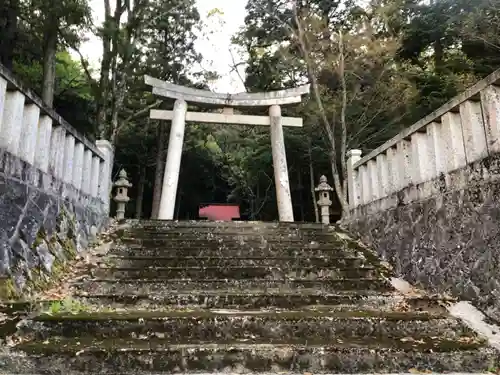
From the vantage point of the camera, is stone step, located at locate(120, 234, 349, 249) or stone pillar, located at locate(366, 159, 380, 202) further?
stone pillar, located at locate(366, 159, 380, 202)

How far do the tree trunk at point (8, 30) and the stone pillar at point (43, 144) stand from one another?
7762mm

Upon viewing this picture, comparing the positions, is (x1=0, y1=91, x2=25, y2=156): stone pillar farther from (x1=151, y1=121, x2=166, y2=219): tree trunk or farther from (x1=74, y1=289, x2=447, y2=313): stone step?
(x1=151, y1=121, x2=166, y2=219): tree trunk

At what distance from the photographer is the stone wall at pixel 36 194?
13.0 feet

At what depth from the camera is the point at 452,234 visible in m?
4.48

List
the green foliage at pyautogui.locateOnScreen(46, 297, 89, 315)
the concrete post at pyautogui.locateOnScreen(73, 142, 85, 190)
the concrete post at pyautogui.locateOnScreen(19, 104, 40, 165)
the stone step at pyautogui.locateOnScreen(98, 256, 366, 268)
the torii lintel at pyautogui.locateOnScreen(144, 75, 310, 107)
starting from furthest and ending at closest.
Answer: the torii lintel at pyautogui.locateOnScreen(144, 75, 310, 107) < the concrete post at pyautogui.locateOnScreen(73, 142, 85, 190) < the stone step at pyautogui.locateOnScreen(98, 256, 366, 268) < the concrete post at pyautogui.locateOnScreen(19, 104, 40, 165) < the green foliage at pyautogui.locateOnScreen(46, 297, 89, 315)

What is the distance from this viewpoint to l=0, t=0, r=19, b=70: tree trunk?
10827 mm

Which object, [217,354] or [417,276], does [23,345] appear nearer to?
[217,354]

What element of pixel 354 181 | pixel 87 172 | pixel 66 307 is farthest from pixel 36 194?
pixel 354 181

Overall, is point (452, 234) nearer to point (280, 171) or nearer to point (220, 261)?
point (220, 261)

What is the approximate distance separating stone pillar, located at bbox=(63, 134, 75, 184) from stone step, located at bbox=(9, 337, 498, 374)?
298 centimetres

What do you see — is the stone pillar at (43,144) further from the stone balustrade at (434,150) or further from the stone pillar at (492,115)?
the stone pillar at (492,115)

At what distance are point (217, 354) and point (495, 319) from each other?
2.51 metres

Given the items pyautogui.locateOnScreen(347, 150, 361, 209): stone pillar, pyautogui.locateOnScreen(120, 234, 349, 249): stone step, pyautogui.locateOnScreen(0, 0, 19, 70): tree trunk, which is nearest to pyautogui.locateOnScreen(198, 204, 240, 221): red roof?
pyautogui.locateOnScreen(0, 0, 19, 70): tree trunk

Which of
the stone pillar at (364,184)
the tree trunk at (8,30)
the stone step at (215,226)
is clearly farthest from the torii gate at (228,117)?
the tree trunk at (8,30)
